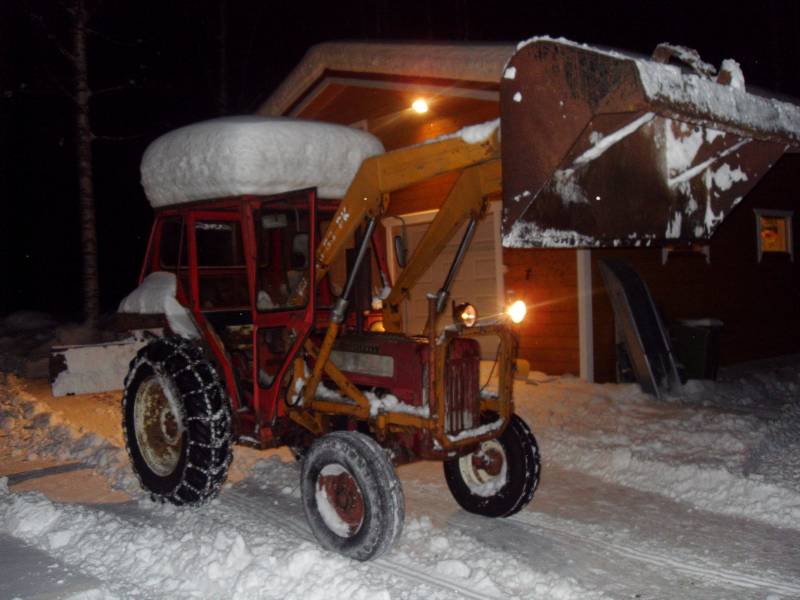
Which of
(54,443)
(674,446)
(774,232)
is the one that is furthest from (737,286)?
(54,443)

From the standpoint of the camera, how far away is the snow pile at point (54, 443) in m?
6.21

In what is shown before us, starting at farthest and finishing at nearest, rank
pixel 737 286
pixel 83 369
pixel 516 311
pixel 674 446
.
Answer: pixel 737 286 → pixel 83 369 → pixel 674 446 → pixel 516 311

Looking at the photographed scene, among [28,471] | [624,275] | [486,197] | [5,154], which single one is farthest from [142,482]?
[5,154]

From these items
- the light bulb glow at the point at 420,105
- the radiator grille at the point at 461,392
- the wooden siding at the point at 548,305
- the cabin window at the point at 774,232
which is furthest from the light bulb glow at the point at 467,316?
the cabin window at the point at 774,232

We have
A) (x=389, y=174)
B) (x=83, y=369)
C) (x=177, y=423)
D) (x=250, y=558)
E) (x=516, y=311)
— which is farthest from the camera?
(x=83, y=369)

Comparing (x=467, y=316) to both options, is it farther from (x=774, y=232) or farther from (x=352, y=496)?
(x=774, y=232)

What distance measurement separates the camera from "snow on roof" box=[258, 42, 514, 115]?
9.10m

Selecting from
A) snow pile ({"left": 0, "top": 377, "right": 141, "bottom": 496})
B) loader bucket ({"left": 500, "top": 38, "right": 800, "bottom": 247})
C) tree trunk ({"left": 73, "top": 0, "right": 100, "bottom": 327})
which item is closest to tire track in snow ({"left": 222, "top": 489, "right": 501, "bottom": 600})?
snow pile ({"left": 0, "top": 377, "right": 141, "bottom": 496})

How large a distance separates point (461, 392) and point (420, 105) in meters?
7.42

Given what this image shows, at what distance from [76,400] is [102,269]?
19697 millimetres

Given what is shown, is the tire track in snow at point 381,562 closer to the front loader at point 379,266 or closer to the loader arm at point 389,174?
the front loader at point 379,266

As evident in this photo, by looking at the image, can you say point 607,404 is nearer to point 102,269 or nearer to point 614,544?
point 614,544

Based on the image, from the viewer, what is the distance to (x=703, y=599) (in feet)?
12.8

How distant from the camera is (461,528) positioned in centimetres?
490
